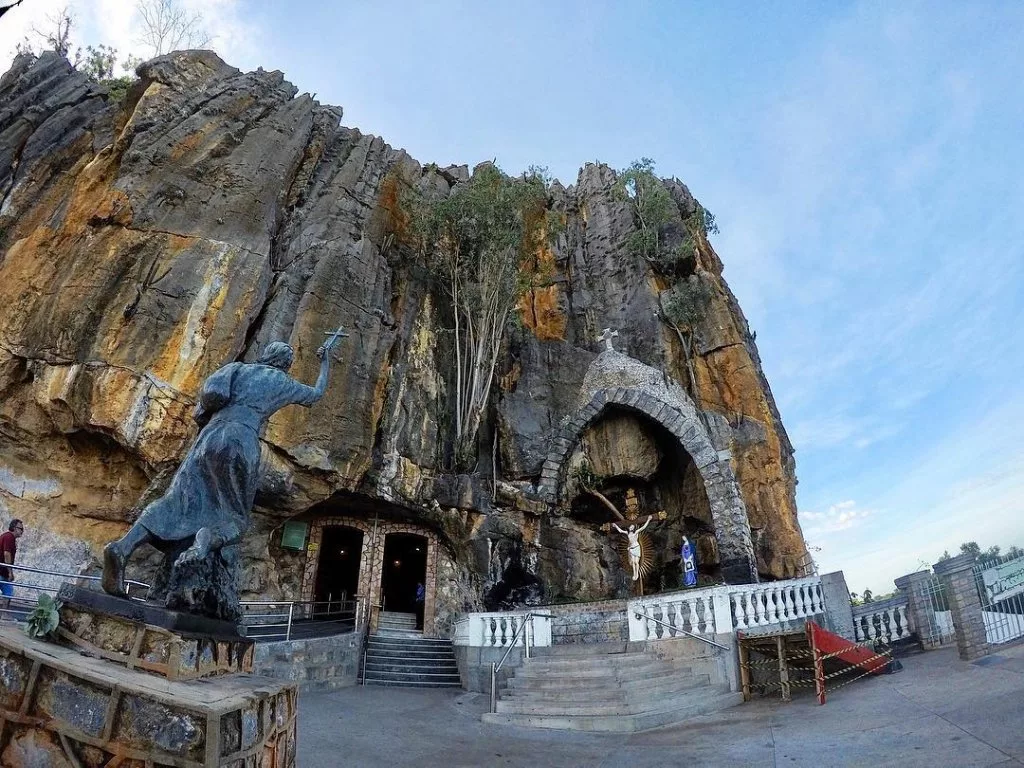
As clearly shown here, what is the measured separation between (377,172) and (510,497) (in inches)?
429

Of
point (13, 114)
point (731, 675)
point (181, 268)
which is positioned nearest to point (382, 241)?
point (181, 268)

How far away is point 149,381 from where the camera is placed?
11312 mm

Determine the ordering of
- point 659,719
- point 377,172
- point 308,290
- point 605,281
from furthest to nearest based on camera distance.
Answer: point 605,281 → point 377,172 → point 308,290 → point 659,719

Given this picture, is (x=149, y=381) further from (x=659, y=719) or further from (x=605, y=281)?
(x=605, y=281)

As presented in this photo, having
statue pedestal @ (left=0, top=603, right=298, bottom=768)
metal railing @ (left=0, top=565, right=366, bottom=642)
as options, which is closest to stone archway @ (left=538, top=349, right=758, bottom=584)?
metal railing @ (left=0, top=565, right=366, bottom=642)

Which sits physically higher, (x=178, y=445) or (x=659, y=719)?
(x=178, y=445)

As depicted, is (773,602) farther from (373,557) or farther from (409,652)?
(373,557)

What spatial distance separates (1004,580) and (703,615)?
3.74 metres

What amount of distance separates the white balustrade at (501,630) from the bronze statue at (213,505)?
239 inches

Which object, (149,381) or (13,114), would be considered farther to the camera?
(13,114)

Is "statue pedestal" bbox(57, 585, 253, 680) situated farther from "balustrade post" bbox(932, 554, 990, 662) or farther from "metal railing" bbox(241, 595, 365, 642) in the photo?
"balustrade post" bbox(932, 554, 990, 662)

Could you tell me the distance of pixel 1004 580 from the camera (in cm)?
Result: 715

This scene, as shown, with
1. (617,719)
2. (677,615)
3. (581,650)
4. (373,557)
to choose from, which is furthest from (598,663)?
(373,557)

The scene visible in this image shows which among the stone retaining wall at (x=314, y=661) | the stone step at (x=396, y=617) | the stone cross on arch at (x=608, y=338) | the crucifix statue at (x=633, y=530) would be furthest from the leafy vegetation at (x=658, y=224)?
the stone retaining wall at (x=314, y=661)
